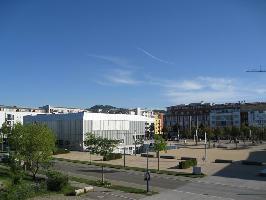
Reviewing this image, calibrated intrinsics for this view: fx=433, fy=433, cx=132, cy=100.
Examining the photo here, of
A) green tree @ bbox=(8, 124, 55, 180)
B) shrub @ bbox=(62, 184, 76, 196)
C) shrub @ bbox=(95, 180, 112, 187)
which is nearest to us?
shrub @ bbox=(62, 184, 76, 196)

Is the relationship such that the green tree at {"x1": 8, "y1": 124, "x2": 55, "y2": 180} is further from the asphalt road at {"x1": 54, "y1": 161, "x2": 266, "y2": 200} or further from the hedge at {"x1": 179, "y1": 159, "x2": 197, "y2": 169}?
the hedge at {"x1": 179, "y1": 159, "x2": 197, "y2": 169}

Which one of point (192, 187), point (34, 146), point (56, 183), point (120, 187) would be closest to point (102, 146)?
point (34, 146)

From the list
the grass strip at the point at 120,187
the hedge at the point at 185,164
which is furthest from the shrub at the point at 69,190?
the hedge at the point at 185,164

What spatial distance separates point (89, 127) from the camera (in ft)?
310

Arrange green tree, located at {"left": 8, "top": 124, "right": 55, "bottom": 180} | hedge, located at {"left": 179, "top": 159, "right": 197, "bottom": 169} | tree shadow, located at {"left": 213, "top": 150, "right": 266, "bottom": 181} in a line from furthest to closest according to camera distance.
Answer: hedge, located at {"left": 179, "top": 159, "right": 197, "bottom": 169}
tree shadow, located at {"left": 213, "top": 150, "right": 266, "bottom": 181}
green tree, located at {"left": 8, "top": 124, "right": 55, "bottom": 180}

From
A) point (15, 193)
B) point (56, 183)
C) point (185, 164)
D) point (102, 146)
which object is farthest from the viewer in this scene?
point (185, 164)

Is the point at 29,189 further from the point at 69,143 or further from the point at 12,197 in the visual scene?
the point at 69,143

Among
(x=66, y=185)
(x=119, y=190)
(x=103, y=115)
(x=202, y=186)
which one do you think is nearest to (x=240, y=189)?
(x=202, y=186)

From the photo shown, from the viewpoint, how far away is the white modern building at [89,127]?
309ft

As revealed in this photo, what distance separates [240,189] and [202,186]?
3575 mm

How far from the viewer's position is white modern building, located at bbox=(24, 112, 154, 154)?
Result: 94062 millimetres

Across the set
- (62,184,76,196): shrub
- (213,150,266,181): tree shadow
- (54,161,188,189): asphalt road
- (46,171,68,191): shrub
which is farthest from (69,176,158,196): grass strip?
(213,150,266,181): tree shadow

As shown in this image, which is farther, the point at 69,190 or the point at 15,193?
the point at 69,190

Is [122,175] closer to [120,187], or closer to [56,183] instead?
[120,187]
